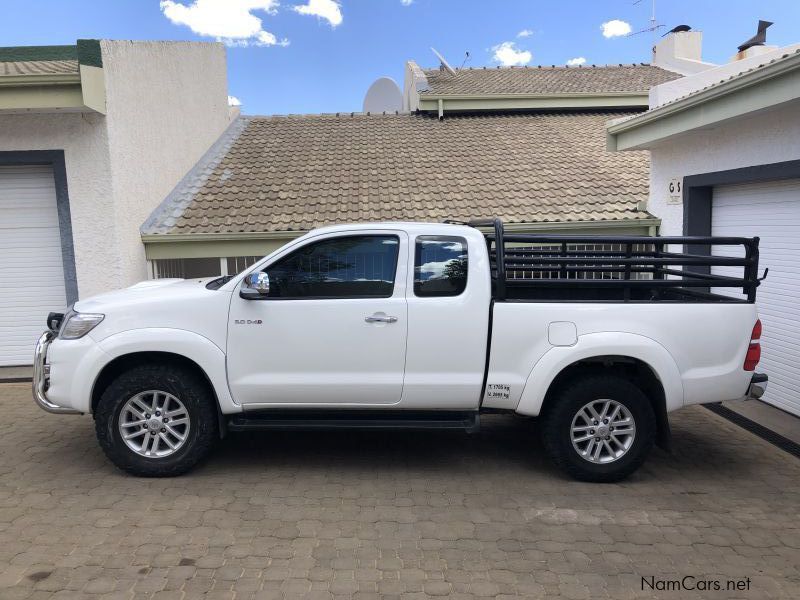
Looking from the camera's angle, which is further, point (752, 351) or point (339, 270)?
point (339, 270)

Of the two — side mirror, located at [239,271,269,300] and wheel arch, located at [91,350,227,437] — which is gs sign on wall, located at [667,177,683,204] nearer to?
side mirror, located at [239,271,269,300]

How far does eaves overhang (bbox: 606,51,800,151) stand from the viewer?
564 cm

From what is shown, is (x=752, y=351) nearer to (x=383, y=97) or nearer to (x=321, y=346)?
(x=321, y=346)

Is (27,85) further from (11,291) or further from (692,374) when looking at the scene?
(692,374)

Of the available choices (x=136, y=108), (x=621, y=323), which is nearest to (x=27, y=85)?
(x=136, y=108)

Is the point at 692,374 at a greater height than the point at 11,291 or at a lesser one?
lesser

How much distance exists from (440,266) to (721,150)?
4.69 m

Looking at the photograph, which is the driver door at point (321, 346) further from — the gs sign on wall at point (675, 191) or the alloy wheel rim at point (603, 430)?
the gs sign on wall at point (675, 191)

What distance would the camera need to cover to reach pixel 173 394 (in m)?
4.81

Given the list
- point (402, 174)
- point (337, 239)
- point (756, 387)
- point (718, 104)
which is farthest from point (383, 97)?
point (756, 387)

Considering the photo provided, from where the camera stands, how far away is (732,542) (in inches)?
157

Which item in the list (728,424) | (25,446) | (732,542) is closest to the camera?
(732,542)

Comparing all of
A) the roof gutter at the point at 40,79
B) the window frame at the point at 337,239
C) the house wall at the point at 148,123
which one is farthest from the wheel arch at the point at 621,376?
the roof gutter at the point at 40,79

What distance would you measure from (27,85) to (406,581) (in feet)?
25.1
